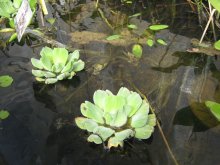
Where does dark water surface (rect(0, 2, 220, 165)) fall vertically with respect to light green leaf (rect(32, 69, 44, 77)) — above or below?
below

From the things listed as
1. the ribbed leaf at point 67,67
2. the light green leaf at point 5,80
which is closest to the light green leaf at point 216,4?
the ribbed leaf at point 67,67

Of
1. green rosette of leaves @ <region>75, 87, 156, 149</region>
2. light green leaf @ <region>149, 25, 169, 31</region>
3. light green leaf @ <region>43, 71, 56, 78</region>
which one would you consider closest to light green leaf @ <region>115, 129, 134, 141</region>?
green rosette of leaves @ <region>75, 87, 156, 149</region>

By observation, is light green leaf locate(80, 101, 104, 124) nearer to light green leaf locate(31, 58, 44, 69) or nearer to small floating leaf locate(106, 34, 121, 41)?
light green leaf locate(31, 58, 44, 69)

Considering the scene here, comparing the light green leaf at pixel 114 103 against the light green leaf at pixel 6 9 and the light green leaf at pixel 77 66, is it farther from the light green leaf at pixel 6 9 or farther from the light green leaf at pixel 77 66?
the light green leaf at pixel 6 9

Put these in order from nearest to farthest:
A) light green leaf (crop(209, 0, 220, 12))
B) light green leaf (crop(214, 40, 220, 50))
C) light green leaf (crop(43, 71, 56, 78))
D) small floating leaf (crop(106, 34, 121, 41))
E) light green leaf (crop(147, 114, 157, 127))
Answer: light green leaf (crop(209, 0, 220, 12)), light green leaf (crop(147, 114, 157, 127)), light green leaf (crop(43, 71, 56, 78)), light green leaf (crop(214, 40, 220, 50)), small floating leaf (crop(106, 34, 121, 41))

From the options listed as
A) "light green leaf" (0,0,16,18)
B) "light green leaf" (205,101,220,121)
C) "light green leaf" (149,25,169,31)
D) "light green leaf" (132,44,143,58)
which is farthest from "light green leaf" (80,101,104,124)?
"light green leaf" (0,0,16,18)

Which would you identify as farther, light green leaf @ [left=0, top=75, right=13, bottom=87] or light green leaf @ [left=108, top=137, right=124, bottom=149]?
light green leaf @ [left=0, top=75, right=13, bottom=87]

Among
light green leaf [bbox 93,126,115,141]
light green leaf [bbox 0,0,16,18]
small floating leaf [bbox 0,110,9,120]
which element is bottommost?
small floating leaf [bbox 0,110,9,120]

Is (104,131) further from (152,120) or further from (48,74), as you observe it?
(48,74)

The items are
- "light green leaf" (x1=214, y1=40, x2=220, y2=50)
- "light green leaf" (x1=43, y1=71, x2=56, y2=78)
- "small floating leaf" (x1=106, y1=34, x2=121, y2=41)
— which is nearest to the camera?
"light green leaf" (x1=43, y1=71, x2=56, y2=78)
